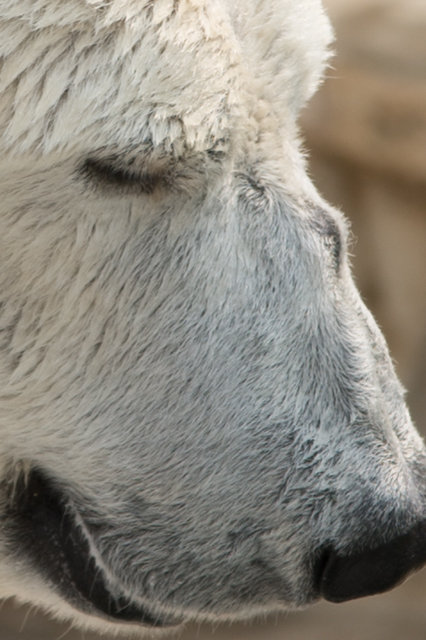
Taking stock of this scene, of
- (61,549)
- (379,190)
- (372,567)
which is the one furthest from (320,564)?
(379,190)

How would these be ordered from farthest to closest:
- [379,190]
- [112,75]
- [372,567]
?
[379,190], [372,567], [112,75]

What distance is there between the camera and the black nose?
1712mm

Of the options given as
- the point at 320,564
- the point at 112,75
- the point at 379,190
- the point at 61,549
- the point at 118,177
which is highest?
the point at 379,190

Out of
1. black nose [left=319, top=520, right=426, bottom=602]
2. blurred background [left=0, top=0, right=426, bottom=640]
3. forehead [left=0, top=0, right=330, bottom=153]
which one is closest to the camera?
forehead [left=0, top=0, right=330, bottom=153]

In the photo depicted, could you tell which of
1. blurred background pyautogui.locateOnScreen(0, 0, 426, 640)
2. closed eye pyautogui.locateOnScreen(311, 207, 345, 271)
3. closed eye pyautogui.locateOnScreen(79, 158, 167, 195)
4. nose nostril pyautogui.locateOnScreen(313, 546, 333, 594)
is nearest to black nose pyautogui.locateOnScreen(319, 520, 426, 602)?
nose nostril pyautogui.locateOnScreen(313, 546, 333, 594)

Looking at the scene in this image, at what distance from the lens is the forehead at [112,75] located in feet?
4.60

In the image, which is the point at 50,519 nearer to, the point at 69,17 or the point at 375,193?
the point at 69,17

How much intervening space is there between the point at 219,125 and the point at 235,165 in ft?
0.36

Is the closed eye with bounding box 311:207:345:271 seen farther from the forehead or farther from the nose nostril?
the nose nostril

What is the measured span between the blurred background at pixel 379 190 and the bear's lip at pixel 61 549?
225 cm

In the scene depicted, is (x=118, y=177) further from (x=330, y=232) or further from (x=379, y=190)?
(x=379, y=190)

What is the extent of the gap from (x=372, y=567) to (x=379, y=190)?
238 cm

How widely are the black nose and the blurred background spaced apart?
228 cm

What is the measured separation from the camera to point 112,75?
143 cm
